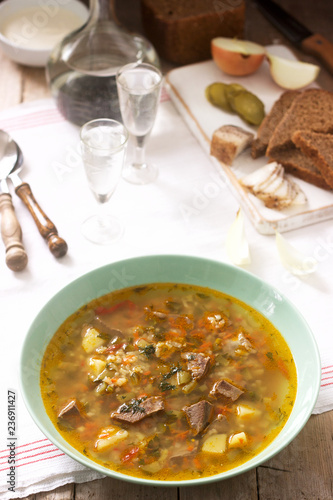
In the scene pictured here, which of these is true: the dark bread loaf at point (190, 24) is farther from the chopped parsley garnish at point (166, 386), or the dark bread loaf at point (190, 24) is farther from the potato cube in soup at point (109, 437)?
the potato cube in soup at point (109, 437)

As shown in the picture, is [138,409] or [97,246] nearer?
[138,409]

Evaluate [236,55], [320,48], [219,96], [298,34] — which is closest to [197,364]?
[219,96]

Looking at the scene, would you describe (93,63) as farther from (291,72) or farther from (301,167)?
(301,167)

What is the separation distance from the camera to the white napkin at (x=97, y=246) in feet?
A: 4.89

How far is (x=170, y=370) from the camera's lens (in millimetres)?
1507

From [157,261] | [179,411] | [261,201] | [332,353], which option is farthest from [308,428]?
[261,201]

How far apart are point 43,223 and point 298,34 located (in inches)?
65.5

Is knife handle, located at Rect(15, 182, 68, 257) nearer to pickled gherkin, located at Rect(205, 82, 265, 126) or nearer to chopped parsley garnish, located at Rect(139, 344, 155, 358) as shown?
chopped parsley garnish, located at Rect(139, 344, 155, 358)

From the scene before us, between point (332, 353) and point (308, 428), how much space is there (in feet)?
0.81

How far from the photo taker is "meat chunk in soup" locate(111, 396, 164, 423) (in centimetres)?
140

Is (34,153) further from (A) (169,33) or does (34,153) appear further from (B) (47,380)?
(B) (47,380)

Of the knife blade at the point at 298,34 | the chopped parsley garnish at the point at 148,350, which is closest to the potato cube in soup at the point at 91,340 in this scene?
the chopped parsley garnish at the point at 148,350

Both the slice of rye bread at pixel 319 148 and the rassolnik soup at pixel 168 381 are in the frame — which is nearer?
the rassolnik soup at pixel 168 381

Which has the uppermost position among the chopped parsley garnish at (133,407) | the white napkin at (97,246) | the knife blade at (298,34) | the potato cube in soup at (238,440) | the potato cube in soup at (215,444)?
the knife blade at (298,34)
